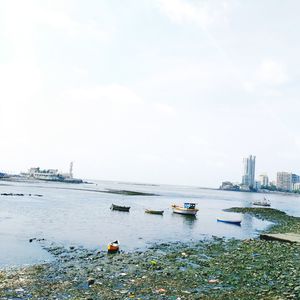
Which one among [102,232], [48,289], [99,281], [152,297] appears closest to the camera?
[152,297]

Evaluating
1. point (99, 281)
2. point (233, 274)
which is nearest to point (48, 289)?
point (99, 281)

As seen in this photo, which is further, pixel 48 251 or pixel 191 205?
pixel 191 205

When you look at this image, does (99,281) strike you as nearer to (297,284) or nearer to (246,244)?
(297,284)

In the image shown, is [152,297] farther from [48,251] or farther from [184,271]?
[48,251]

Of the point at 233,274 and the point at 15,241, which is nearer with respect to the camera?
the point at 233,274

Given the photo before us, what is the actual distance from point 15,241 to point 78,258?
1049 centimetres

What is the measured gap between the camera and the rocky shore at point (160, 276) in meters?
16.6

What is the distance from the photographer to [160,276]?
2002cm

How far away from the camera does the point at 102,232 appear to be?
140ft

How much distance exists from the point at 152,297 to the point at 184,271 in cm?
585

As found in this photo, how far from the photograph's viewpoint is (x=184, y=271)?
849 inches

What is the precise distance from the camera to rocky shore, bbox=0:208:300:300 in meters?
16.6

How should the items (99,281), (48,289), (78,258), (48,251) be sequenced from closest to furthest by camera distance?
(48,289) < (99,281) < (78,258) < (48,251)

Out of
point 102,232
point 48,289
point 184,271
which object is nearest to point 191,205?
point 102,232
